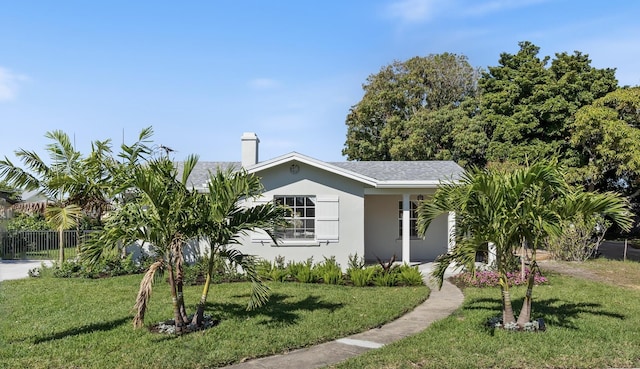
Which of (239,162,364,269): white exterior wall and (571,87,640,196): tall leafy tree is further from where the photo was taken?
(571,87,640,196): tall leafy tree

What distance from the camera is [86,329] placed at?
7.25 meters

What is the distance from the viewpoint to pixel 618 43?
1292cm

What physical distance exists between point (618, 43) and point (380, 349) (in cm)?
1205

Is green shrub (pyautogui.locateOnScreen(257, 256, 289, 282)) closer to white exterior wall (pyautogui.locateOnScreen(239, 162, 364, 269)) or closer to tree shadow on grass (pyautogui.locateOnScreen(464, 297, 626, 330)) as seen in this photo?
white exterior wall (pyautogui.locateOnScreen(239, 162, 364, 269))

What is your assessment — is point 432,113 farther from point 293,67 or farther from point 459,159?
point 293,67

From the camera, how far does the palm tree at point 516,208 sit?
6.66m

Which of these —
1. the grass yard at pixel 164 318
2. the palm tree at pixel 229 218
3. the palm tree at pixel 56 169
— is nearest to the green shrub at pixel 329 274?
the grass yard at pixel 164 318

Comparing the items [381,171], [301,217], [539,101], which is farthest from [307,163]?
[539,101]

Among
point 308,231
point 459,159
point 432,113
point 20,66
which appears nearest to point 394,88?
point 432,113

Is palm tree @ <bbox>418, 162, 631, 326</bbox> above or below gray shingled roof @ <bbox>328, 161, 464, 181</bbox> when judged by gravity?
below

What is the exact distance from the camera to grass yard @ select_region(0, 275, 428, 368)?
5902 millimetres

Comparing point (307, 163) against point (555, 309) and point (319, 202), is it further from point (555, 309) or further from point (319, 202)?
point (555, 309)

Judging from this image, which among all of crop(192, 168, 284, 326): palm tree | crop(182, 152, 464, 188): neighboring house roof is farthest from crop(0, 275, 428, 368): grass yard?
crop(182, 152, 464, 188): neighboring house roof

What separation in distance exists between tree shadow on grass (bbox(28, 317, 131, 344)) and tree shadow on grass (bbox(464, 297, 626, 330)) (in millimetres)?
6378
